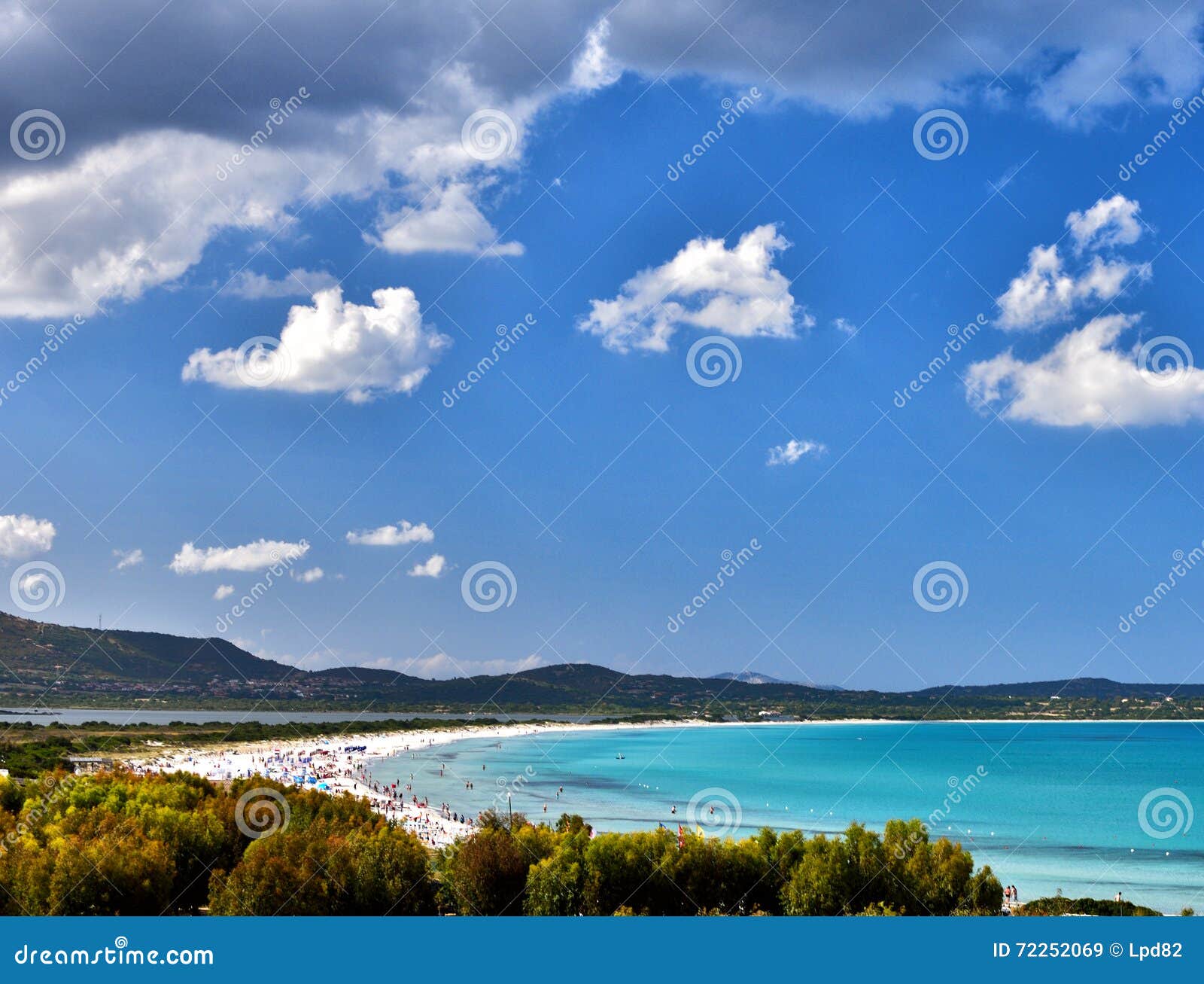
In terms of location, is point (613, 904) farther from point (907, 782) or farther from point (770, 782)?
point (907, 782)

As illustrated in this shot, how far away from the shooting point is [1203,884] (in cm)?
5344

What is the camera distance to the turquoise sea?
60625 mm

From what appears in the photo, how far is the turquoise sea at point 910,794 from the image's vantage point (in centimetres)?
6062

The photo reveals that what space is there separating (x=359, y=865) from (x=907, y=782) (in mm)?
89158

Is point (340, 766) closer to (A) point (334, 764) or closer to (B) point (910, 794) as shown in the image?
(A) point (334, 764)

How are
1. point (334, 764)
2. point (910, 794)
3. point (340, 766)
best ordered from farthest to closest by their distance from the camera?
point (334, 764) → point (340, 766) → point (910, 794)

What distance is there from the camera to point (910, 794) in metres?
96.1

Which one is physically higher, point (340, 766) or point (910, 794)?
point (910, 794)

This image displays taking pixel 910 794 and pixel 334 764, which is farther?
pixel 334 764

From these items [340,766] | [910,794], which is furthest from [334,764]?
[910,794]

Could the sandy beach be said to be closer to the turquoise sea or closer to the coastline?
the coastline

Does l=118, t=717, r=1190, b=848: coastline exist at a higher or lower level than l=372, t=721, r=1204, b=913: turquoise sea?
lower

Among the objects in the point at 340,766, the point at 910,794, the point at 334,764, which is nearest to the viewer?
the point at 910,794

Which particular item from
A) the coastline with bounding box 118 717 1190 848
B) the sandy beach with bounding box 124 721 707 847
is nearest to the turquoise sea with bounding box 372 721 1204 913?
the sandy beach with bounding box 124 721 707 847
